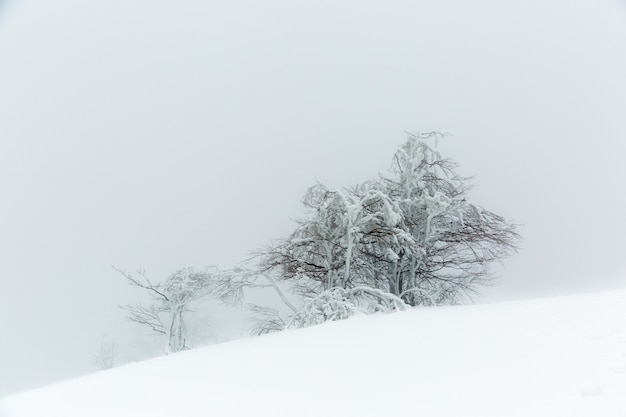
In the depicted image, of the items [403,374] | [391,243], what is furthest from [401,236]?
[403,374]

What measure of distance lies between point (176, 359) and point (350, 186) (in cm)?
803

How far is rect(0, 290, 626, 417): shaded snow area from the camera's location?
259 centimetres

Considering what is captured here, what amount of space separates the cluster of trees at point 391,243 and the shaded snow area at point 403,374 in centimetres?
421

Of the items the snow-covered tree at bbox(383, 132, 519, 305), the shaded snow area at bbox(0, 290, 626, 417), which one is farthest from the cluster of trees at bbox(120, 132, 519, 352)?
the shaded snow area at bbox(0, 290, 626, 417)

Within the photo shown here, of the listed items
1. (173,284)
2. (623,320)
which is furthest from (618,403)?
(173,284)

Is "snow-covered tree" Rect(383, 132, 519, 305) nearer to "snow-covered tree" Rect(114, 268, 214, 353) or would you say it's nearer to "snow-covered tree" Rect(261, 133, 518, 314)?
"snow-covered tree" Rect(261, 133, 518, 314)

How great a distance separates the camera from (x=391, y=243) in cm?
1012

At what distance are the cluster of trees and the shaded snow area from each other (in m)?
4.21

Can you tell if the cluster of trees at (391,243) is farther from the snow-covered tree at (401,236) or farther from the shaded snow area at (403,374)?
the shaded snow area at (403,374)

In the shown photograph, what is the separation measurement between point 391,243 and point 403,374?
6.92 m

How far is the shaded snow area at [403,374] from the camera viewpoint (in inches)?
102

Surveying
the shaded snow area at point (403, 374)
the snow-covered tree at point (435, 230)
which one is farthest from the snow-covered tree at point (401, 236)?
the shaded snow area at point (403, 374)

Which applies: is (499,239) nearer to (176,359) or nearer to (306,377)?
(306,377)

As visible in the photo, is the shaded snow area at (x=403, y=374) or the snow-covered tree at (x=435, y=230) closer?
the shaded snow area at (x=403, y=374)
